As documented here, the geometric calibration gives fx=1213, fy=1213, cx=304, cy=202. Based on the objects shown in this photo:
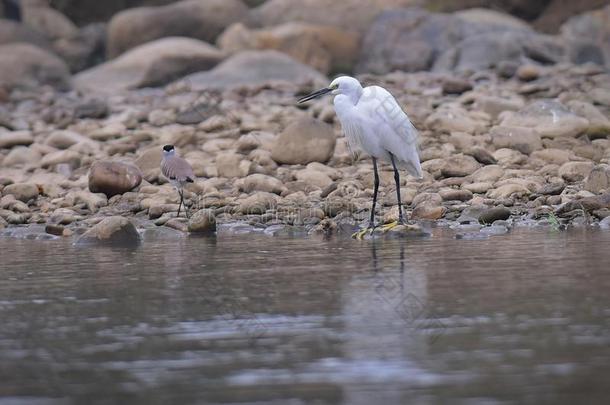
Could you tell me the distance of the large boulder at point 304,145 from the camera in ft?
50.7

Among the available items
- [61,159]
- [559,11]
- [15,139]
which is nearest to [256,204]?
[61,159]

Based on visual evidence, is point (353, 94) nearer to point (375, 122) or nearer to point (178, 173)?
point (375, 122)

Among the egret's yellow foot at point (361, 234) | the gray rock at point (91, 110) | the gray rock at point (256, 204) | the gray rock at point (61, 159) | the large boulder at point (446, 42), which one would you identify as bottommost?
the egret's yellow foot at point (361, 234)

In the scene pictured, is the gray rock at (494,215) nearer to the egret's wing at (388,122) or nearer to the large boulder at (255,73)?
the egret's wing at (388,122)

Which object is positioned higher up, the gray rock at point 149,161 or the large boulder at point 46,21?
the large boulder at point 46,21

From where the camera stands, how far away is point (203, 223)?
12.1 meters

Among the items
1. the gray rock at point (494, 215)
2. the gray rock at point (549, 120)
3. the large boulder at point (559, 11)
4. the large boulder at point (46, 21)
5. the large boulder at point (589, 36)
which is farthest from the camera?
the large boulder at point (46, 21)

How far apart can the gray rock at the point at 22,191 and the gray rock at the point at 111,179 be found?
Result: 2.31ft

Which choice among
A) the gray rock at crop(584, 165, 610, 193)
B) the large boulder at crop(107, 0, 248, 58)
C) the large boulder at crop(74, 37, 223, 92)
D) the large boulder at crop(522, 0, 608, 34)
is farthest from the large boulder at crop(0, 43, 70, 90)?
the gray rock at crop(584, 165, 610, 193)

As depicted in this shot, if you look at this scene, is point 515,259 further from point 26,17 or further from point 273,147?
point 26,17

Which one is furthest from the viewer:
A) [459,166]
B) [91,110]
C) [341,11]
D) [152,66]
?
[341,11]

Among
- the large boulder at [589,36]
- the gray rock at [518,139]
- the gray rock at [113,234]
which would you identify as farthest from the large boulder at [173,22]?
the gray rock at [113,234]

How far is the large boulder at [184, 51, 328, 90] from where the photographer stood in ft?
85.9

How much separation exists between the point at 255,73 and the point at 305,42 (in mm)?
2883
